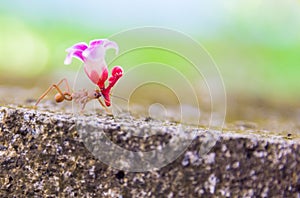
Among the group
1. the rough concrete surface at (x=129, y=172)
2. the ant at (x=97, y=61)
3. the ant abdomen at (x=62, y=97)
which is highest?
the ant at (x=97, y=61)

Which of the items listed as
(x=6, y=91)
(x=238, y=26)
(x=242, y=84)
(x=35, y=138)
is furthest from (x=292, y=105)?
(x=35, y=138)

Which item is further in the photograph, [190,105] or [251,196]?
[190,105]

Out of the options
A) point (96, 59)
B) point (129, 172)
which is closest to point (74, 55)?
point (96, 59)

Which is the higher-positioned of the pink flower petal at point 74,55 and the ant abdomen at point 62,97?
the pink flower petal at point 74,55

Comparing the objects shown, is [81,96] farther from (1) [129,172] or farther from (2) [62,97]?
(1) [129,172]

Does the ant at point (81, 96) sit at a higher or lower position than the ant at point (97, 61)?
lower

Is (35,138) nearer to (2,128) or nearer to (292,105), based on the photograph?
(2,128)
